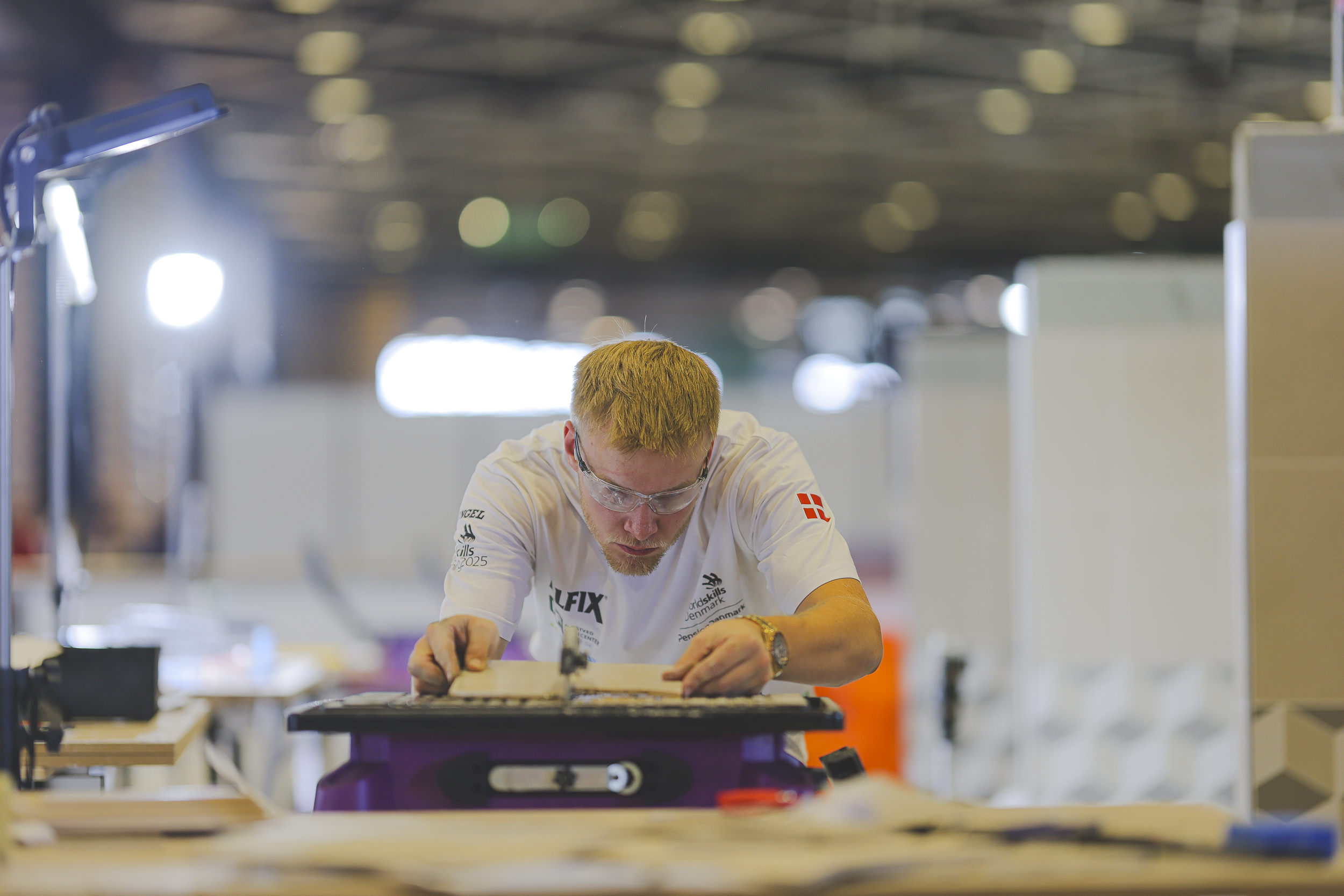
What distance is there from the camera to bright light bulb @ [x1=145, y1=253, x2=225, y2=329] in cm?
505

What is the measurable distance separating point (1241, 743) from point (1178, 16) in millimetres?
5783

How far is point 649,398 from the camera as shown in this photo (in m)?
1.67

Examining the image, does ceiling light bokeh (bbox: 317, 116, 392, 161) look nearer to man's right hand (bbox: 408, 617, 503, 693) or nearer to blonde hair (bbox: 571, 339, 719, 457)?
blonde hair (bbox: 571, 339, 719, 457)

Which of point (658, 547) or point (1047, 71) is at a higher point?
point (1047, 71)

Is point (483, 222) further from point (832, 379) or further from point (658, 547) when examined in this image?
point (658, 547)

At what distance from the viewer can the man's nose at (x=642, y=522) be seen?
1.72 m

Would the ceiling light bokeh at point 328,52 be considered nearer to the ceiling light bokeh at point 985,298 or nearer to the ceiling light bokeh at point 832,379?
the ceiling light bokeh at point 832,379

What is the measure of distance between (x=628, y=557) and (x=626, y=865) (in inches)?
37.0

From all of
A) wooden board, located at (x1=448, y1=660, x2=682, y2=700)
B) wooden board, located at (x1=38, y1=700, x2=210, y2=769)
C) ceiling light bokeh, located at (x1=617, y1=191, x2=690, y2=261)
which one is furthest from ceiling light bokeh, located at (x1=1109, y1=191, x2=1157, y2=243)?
wooden board, located at (x1=448, y1=660, x2=682, y2=700)

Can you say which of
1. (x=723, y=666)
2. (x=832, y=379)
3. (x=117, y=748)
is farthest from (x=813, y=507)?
(x=832, y=379)

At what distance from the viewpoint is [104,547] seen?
25.8 ft

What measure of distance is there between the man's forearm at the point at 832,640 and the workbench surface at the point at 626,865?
58 cm

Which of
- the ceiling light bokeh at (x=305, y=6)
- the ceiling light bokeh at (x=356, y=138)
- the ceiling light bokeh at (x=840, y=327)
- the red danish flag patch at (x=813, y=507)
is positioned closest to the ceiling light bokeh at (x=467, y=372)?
the ceiling light bokeh at (x=356, y=138)

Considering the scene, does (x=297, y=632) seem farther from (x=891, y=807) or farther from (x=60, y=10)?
(x=891, y=807)
